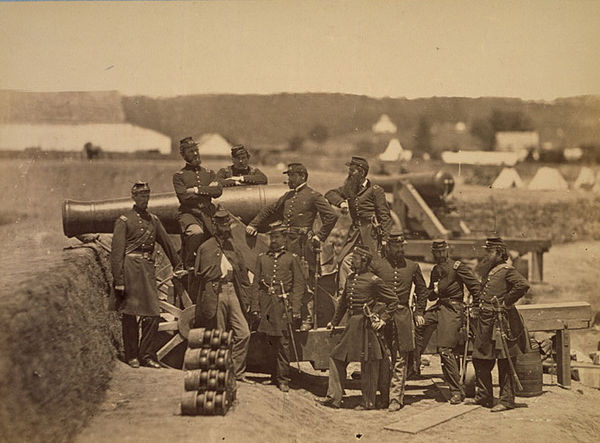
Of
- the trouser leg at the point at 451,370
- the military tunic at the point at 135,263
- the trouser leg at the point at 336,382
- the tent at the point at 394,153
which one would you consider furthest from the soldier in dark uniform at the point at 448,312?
the military tunic at the point at 135,263

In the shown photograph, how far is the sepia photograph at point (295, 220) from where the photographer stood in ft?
27.1

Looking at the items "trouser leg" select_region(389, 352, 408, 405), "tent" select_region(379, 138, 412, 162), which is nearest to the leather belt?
"trouser leg" select_region(389, 352, 408, 405)

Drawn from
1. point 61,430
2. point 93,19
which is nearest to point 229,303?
point 61,430

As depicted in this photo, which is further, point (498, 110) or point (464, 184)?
point (464, 184)

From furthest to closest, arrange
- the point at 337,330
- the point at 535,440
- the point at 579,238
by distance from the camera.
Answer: the point at 579,238 < the point at 337,330 < the point at 535,440

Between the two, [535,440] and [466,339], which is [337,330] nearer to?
[466,339]

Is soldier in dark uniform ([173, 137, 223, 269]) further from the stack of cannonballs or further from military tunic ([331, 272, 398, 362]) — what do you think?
military tunic ([331, 272, 398, 362])

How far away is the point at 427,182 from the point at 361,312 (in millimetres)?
5038

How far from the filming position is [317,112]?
425 inches

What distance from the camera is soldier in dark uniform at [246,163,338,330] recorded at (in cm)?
937

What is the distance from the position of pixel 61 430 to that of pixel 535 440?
512cm

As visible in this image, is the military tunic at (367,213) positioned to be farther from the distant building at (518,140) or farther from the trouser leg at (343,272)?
the distant building at (518,140)

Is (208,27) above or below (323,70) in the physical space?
above

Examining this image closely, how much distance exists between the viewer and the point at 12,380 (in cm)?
741
